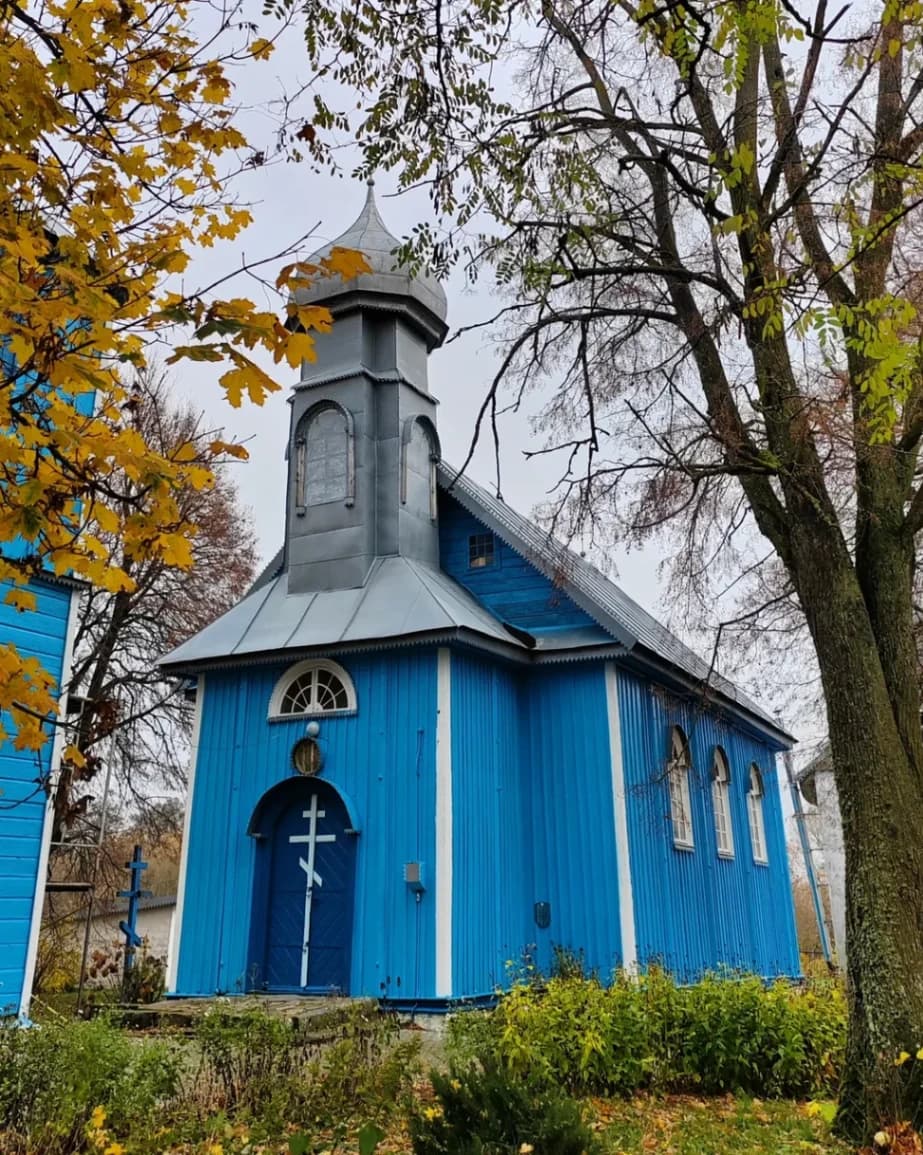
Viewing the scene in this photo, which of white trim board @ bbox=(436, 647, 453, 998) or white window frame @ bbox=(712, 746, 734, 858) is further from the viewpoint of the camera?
white window frame @ bbox=(712, 746, 734, 858)

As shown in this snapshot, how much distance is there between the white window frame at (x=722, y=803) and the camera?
14.9m

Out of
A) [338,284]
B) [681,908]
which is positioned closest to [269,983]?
[681,908]

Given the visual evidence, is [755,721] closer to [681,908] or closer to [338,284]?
[681,908]

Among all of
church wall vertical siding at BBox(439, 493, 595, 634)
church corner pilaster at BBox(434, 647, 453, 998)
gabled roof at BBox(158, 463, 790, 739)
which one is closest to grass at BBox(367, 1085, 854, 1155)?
church corner pilaster at BBox(434, 647, 453, 998)

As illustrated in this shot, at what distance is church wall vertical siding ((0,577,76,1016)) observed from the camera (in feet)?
27.3

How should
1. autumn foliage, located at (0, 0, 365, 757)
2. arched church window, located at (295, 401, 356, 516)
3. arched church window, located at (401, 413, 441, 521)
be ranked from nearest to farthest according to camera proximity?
autumn foliage, located at (0, 0, 365, 757), arched church window, located at (295, 401, 356, 516), arched church window, located at (401, 413, 441, 521)

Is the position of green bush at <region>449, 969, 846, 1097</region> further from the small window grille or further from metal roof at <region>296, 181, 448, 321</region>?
metal roof at <region>296, 181, 448, 321</region>

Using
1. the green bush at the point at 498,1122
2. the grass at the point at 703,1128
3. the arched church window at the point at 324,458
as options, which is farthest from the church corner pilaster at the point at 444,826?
the green bush at the point at 498,1122

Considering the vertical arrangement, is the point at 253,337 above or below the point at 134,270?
below

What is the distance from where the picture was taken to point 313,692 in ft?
38.8

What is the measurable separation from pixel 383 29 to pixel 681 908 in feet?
34.4

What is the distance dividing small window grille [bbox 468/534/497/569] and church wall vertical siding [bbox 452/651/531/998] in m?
1.80

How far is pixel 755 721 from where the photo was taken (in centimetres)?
1678

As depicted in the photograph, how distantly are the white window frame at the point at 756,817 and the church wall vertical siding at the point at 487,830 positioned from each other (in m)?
6.12
